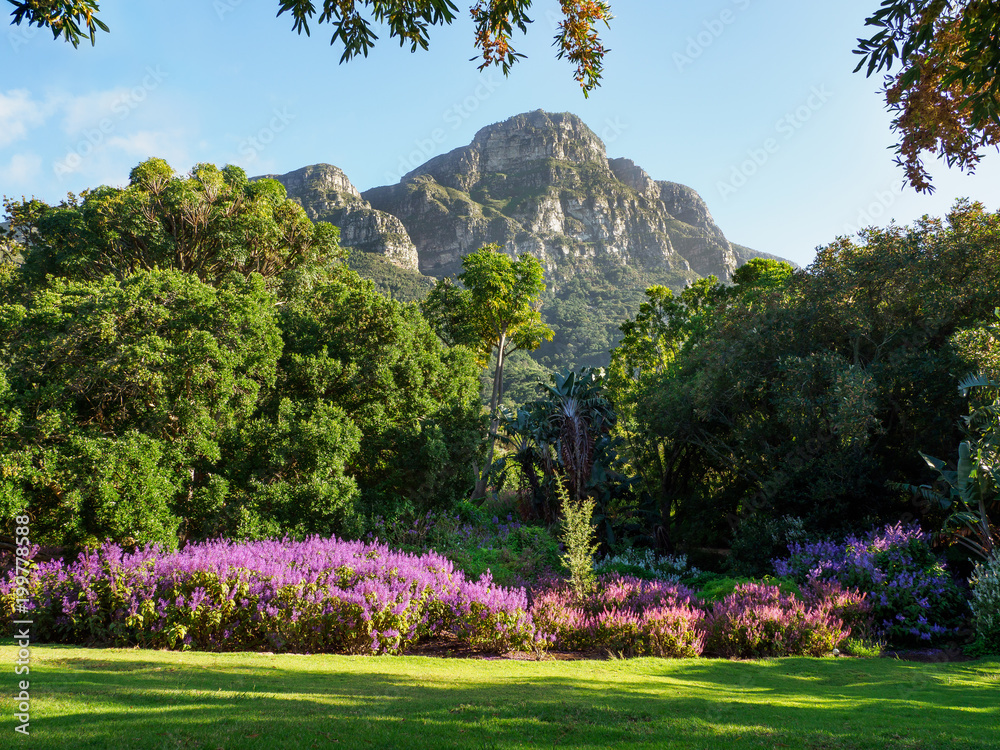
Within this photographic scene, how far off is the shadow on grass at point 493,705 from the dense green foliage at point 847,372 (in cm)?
612

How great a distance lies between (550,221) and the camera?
140625 millimetres

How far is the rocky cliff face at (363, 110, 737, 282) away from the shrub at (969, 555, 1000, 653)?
109 metres

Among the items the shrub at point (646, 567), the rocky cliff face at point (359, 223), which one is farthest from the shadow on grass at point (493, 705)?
the rocky cliff face at point (359, 223)

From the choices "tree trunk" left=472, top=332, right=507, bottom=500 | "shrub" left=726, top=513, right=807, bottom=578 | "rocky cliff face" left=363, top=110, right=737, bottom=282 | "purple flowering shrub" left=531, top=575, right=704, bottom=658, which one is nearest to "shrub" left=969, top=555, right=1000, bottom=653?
"shrub" left=726, top=513, right=807, bottom=578

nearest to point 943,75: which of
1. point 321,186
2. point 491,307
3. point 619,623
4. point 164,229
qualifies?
point 619,623

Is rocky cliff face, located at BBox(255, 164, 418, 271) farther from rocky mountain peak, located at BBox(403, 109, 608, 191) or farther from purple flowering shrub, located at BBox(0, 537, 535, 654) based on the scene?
purple flowering shrub, located at BBox(0, 537, 535, 654)

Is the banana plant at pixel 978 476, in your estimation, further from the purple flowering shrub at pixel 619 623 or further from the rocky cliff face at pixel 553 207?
the rocky cliff face at pixel 553 207

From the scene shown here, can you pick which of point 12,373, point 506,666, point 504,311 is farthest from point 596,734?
point 504,311

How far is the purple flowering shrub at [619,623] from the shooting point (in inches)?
300

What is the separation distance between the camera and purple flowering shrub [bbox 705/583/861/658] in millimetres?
7789

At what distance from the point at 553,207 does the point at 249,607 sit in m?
144

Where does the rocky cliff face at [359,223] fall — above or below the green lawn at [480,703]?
above

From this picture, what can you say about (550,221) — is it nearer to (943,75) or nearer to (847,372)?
(847,372)

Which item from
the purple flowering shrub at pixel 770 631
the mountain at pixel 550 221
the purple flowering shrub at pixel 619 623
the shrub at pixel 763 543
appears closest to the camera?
the purple flowering shrub at pixel 619 623
